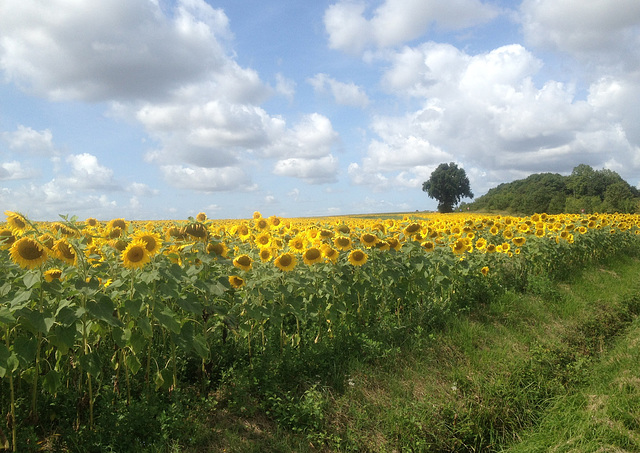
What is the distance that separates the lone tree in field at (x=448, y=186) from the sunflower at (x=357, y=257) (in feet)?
209

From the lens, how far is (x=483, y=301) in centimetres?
704

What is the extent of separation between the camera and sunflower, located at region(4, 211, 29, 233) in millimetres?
3244

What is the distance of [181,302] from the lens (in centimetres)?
330

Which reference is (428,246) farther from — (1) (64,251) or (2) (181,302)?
(1) (64,251)

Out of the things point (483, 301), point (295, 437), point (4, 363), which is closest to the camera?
point (4, 363)

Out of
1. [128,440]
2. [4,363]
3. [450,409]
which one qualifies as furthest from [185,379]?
[450,409]

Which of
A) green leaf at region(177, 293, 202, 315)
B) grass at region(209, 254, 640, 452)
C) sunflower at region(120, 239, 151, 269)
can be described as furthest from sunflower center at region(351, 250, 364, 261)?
sunflower at region(120, 239, 151, 269)

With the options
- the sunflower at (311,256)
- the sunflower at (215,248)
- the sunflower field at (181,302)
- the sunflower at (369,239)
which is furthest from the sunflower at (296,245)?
the sunflower at (215,248)

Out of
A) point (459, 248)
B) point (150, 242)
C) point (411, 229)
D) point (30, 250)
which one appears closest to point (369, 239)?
point (411, 229)

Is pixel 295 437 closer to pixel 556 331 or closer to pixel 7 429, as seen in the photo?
pixel 7 429

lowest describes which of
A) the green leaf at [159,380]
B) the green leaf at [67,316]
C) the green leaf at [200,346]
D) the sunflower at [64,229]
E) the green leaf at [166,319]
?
the green leaf at [159,380]

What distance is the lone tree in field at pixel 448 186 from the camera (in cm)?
6562

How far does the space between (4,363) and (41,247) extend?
752 millimetres

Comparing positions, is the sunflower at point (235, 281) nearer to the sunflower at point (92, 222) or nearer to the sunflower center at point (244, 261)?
the sunflower center at point (244, 261)
